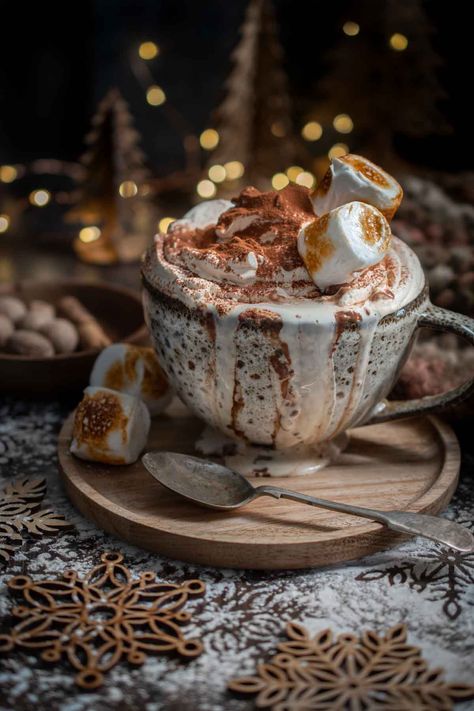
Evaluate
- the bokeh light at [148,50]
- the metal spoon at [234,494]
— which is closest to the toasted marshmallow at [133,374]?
the metal spoon at [234,494]

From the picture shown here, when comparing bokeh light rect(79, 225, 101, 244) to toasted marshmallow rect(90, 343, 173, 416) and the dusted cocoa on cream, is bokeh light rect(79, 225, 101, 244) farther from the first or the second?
the dusted cocoa on cream

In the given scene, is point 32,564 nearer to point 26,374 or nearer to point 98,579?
point 98,579

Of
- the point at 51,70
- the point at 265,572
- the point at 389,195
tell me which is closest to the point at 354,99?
the point at 51,70

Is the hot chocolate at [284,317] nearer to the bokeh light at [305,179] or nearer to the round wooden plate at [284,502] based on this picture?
the round wooden plate at [284,502]

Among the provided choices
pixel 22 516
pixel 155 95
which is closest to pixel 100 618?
pixel 22 516

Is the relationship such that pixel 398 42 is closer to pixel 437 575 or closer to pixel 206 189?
pixel 206 189
